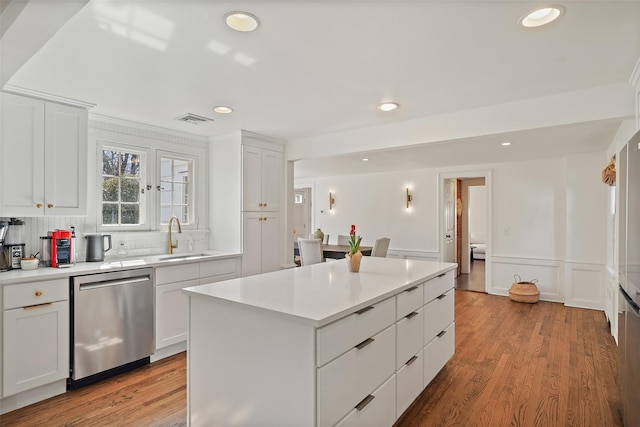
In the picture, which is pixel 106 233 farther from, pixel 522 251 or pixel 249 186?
pixel 522 251

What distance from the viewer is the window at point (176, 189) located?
3.92m

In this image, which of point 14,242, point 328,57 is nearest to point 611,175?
point 328,57

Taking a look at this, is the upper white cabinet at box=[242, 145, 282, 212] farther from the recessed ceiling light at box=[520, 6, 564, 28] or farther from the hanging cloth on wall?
the hanging cloth on wall

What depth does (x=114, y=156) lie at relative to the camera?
11.5 feet

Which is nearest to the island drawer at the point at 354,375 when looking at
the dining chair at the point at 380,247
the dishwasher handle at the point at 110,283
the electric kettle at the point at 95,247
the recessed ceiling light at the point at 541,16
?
the recessed ceiling light at the point at 541,16

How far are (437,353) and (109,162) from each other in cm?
343

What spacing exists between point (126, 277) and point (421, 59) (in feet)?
9.15

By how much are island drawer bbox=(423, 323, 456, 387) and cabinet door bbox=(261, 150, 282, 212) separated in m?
2.36

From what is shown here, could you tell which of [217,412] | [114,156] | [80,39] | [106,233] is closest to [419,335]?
[217,412]

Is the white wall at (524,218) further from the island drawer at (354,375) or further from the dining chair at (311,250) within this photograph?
the island drawer at (354,375)

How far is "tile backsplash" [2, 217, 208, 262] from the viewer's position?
2.96 metres

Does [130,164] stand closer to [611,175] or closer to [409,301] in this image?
[409,301]

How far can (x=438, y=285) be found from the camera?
2773mm

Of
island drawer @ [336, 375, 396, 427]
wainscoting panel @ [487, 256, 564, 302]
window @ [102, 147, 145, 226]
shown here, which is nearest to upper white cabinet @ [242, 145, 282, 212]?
window @ [102, 147, 145, 226]
